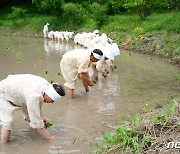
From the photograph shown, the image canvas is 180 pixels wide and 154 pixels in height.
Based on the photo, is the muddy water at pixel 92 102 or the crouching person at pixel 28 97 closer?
the crouching person at pixel 28 97

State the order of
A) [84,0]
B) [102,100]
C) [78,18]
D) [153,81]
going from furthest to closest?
[84,0] < [78,18] < [153,81] < [102,100]

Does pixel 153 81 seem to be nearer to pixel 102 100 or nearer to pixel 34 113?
pixel 102 100

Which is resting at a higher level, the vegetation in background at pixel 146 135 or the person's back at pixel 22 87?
the person's back at pixel 22 87

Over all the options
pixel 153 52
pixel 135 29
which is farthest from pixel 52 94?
pixel 135 29

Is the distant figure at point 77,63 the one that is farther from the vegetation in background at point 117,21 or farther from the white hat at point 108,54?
the vegetation in background at point 117,21

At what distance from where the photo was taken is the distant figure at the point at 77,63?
8.43 metres

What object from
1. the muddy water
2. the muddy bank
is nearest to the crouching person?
the muddy water

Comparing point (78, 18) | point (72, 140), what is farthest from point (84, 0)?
point (72, 140)

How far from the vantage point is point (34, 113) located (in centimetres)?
577

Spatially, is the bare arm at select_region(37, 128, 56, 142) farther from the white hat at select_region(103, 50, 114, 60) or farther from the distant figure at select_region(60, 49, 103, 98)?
the white hat at select_region(103, 50, 114, 60)

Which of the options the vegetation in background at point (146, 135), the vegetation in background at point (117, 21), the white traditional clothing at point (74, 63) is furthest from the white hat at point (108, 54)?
the vegetation in background at point (146, 135)

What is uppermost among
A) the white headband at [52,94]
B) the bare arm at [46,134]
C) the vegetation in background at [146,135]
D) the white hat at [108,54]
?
the white headband at [52,94]

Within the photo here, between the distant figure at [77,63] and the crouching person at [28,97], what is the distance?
2.50 m

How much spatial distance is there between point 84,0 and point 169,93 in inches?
980
